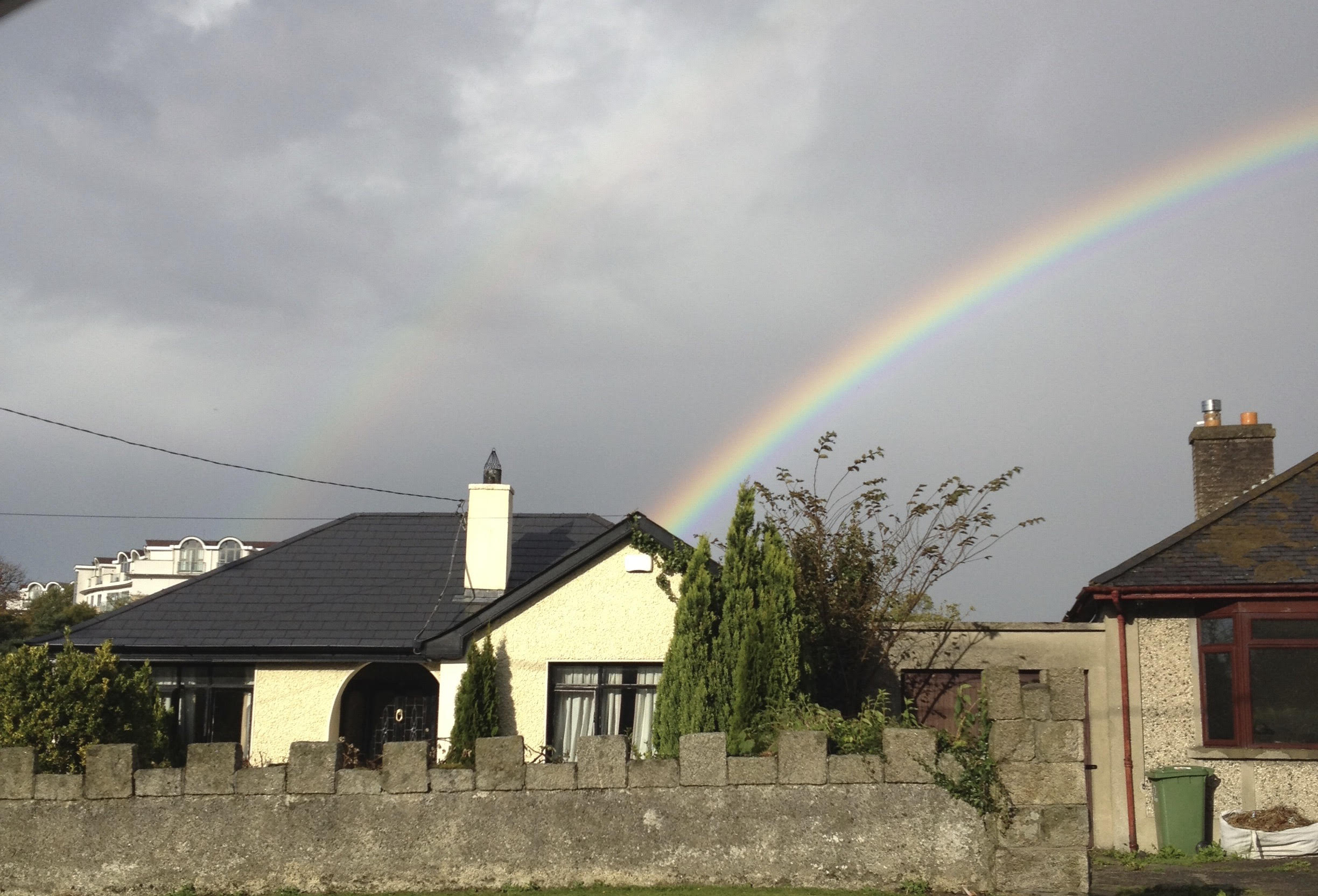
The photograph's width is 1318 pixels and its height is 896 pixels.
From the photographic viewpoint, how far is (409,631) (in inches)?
643

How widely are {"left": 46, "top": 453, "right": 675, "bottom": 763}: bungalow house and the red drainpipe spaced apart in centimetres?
570

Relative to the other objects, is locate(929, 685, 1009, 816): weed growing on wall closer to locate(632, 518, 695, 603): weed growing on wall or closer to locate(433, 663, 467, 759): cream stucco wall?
locate(632, 518, 695, 603): weed growing on wall

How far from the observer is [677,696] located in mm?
13430

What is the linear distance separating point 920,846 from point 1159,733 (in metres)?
6.57

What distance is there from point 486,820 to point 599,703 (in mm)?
5028

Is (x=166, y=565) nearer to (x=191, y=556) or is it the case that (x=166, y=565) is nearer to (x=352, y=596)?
(x=191, y=556)

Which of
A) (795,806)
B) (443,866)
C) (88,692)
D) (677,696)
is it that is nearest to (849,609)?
(677,696)

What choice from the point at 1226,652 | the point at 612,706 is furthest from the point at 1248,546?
the point at 612,706

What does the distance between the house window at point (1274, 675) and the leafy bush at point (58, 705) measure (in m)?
12.8

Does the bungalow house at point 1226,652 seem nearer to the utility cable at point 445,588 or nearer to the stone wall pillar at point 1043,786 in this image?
the stone wall pillar at point 1043,786

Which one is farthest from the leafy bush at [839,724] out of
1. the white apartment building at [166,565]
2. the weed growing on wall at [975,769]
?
the white apartment building at [166,565]

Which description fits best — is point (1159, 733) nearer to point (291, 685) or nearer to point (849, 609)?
point (849, 609)

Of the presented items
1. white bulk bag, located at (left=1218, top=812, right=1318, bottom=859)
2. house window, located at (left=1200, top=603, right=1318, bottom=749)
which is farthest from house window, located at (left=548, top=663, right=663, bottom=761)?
house window, located at (left=1200, top=603, right=1318, bottom=749)

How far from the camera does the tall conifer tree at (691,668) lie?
43.3ft
